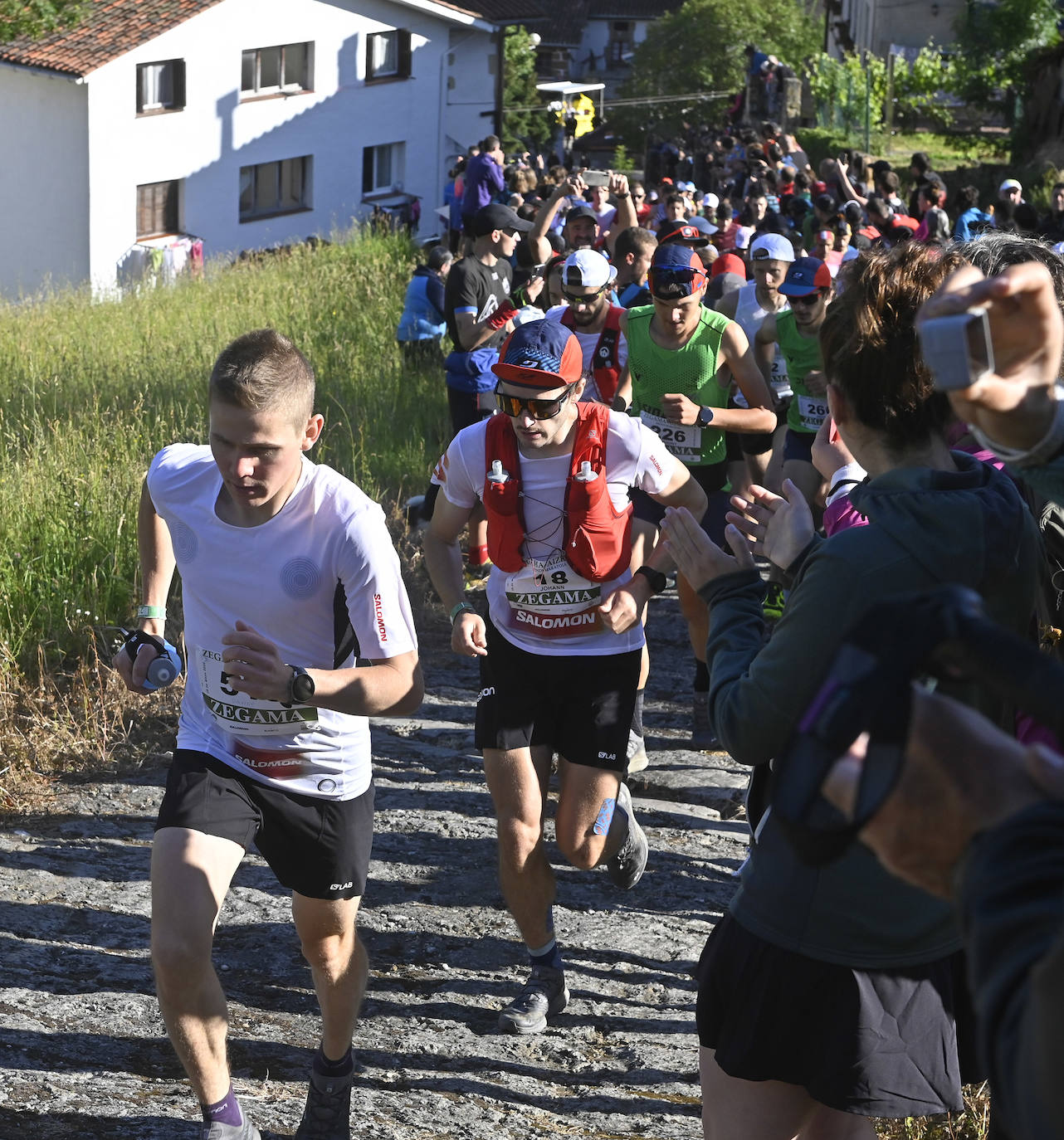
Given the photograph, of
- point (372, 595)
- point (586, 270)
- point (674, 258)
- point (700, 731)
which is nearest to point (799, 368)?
point (586, 270)

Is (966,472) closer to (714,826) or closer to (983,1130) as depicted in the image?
(983,1130)

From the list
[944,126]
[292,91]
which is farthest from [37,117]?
[944,126]

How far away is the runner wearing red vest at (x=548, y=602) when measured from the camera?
4.44 m

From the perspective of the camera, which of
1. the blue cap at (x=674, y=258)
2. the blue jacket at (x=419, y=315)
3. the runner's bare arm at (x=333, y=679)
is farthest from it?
the blue jacket at (x=419, y=315)

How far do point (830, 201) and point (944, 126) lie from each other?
30.0 metres

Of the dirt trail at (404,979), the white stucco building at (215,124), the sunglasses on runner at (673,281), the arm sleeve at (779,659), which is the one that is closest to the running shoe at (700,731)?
the dirt trail at (404,979)

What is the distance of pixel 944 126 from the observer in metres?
42.1

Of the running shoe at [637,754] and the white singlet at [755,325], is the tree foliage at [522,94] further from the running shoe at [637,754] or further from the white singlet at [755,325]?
the running shoe at [637,754]

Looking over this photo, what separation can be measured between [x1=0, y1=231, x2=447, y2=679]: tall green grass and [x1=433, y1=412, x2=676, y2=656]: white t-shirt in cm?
283

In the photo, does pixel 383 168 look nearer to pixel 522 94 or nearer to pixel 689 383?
pixel 522 94

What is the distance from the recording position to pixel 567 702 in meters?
4.58

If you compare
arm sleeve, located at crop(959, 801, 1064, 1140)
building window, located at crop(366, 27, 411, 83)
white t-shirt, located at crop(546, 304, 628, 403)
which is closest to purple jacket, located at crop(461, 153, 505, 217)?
white t-shirt, located at crop(546, 304, 628, 403)

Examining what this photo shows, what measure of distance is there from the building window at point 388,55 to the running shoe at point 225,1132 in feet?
145

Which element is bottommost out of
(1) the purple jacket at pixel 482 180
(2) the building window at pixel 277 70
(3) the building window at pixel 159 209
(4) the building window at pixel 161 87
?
(1) the purple jacket at pixel 482 180
